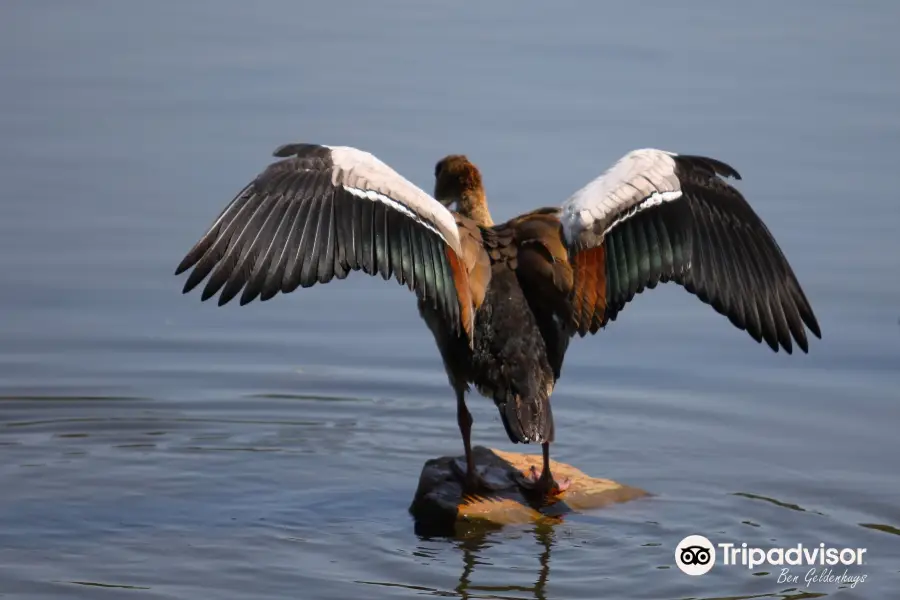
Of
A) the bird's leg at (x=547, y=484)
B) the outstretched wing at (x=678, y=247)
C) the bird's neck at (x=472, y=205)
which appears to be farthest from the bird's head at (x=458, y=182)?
the bird's leg at (x=547, y=484)

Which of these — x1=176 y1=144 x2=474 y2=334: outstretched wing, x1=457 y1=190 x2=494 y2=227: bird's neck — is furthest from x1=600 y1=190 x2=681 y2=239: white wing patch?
x1=457 y1=190 x2=494 y2=227: bird's neck

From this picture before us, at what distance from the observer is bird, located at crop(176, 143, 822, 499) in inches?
295

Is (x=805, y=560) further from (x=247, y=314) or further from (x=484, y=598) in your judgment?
(x=247, y=314)

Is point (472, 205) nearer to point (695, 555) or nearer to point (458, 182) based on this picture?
point (458, 182)

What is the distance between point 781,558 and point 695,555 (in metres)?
0.37

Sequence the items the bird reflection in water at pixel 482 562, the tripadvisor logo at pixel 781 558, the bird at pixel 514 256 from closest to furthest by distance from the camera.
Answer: the bird reflection in water at pixel 482 562 → the tripadvisor logo at pixel 781 558 → the bird at pixel 514 256

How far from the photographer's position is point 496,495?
8.12 metres

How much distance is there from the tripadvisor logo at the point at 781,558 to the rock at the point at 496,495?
2.00 ft

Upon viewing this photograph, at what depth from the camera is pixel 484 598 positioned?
279 inches

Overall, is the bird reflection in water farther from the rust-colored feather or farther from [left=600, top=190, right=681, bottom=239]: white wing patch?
[left=600, top=190, right=681, bottom=239]: white wing patch

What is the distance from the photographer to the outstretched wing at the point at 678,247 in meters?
7.91

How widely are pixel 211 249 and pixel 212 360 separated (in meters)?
2.85

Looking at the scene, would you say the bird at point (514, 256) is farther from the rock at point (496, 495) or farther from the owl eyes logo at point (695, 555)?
the owl eyes logo at point (695, 555)

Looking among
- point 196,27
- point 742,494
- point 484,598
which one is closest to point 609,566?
point 484,598
